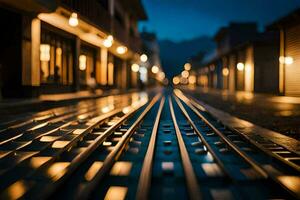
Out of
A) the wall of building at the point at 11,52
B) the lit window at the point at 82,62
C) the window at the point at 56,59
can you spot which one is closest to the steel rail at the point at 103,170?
the wall of building at the point at 11,52

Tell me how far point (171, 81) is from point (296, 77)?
17306 cm

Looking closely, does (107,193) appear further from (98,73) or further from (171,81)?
(171,81)

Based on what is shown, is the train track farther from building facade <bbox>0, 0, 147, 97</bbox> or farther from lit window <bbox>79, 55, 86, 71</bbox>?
lit window <bbox>79, 55, 86, 71</bbox>

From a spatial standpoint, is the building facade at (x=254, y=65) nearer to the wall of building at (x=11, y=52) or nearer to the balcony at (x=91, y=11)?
the balcony at (x=91, y=11)

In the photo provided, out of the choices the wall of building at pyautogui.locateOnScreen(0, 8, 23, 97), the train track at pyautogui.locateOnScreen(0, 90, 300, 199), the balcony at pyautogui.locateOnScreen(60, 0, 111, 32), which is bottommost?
the train track at pyautogui.locateOnScreen(0, 90, 300, 199)

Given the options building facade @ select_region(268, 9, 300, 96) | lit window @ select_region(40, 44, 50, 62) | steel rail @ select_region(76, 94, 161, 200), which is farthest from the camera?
building facade @ select_region(268, 9, 300, 96)

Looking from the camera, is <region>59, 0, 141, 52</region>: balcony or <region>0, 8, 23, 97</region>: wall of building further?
<region>59, 0, 141, 52</region>: balcony

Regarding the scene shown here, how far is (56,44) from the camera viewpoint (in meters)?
21.7

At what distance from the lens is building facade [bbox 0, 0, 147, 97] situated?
15656mm

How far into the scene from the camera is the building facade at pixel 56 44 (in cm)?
1566

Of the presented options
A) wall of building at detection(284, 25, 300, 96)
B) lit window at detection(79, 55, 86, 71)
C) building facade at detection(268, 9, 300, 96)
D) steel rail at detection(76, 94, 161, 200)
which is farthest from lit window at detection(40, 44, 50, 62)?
wall of building at detection(284, 25, 300, 96)

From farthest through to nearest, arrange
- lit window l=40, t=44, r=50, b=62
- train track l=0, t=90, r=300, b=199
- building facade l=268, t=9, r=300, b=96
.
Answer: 1. building facade l=268, t=9, r=300, b=96
2. lit window l=40, t=44, r=50, b=62
3. train track l=0, t=90, r=300, b=199

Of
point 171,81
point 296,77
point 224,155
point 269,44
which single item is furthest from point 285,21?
point 171,81

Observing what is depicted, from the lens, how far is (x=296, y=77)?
22.3m
